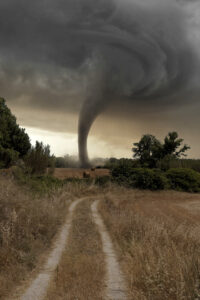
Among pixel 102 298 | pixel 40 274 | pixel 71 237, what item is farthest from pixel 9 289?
pixel 71 237

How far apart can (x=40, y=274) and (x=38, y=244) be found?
7.15 feet

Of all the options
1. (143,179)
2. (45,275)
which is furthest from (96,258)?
(143,179)

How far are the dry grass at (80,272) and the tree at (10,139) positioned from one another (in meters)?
17.9

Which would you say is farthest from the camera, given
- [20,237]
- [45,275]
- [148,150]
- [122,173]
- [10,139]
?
[148,150]

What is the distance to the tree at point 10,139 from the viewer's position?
1003 inches

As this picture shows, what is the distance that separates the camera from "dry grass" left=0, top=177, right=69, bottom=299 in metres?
5.84

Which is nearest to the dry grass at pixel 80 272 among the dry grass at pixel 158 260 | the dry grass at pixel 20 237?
the dry grass at pixel 158 260

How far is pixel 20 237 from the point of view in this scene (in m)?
7.84

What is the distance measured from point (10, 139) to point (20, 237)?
20.6m

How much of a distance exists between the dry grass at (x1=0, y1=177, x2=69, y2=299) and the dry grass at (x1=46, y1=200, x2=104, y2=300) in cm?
82

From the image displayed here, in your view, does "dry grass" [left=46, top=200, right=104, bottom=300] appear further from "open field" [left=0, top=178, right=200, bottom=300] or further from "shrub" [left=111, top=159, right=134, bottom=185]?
"shrub" [left=111, top=159, right=134, bottom=185]

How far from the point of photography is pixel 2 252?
6543 millimetres

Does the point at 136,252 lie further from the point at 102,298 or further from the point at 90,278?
the point at 102,298

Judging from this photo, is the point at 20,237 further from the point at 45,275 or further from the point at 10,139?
the point at 10,139
